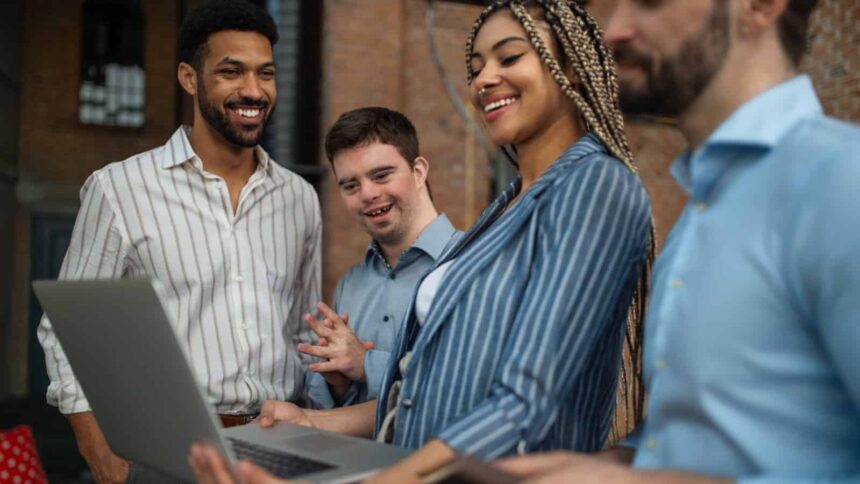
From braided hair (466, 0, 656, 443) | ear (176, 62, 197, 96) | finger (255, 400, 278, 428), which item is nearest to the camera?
braided hair (466, 0, 656, 443)

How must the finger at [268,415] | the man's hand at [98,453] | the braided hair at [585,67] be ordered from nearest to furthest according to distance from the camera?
1. the braided hair at [585,67]
2. the finger at [268,415]
3. the man's hand at [98,453]

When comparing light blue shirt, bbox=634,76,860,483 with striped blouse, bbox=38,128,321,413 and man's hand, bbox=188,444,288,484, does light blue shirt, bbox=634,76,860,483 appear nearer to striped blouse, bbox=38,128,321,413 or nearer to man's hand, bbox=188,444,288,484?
man's hand, bbox=188,444,288,484

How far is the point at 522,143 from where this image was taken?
5.70ft

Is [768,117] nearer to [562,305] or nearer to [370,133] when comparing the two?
[562,305]

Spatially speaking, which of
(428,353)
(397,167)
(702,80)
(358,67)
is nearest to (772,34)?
(702,80)

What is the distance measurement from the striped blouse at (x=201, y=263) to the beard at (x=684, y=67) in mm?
1654

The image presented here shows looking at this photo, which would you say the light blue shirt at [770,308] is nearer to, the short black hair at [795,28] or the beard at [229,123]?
the short black hair at [795,28]

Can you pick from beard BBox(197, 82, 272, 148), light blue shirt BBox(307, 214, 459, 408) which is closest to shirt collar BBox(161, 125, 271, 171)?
beard BBox(197, 82, 272, 148)

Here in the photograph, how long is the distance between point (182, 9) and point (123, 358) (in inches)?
442

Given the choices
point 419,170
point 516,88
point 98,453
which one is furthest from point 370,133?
point 98,453

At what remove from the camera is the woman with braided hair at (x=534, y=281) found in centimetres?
139

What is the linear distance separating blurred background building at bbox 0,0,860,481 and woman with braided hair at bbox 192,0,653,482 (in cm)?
541

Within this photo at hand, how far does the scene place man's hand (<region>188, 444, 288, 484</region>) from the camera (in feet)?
4.03

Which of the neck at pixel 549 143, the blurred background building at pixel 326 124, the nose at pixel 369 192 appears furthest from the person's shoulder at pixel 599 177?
the blurred background building at pixel 326 124
